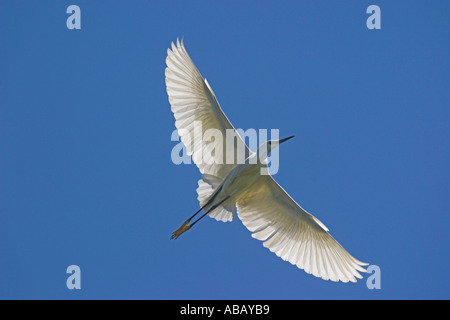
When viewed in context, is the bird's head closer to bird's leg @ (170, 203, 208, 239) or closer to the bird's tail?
the bird's tail

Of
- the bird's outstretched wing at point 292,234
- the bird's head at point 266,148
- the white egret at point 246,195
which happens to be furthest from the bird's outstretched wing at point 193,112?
the bird's outstretched wing at point 292,234

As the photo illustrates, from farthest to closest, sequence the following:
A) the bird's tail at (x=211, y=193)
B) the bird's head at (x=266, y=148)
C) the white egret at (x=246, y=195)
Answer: the bird's tail at (x=211, y=193), the white egret at (x=246, y=195), the bird's head at (x=266, y=148)

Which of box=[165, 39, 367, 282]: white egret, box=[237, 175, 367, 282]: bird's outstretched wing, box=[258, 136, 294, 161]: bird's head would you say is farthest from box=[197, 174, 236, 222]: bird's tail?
box=[258, 136, 294, 161]: bird's head

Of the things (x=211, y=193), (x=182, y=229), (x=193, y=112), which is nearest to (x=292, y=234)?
(x=211, y=193)

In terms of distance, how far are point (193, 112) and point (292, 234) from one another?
9.46ft

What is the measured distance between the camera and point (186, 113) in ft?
43.5

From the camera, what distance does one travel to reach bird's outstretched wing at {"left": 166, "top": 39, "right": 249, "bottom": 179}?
43.2 feet

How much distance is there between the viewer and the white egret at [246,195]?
43.0 ft

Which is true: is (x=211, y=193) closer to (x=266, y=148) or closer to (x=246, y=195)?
(x=246, y=195)

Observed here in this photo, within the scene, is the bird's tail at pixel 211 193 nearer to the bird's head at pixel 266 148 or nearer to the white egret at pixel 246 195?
the white egret at pixel 246 195

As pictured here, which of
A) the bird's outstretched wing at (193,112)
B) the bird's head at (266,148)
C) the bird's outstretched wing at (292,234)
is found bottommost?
the bird's outstretched wing at (292,234)

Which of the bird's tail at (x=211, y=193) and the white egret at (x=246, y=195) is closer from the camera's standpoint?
the white egret at (x=246, y=195)

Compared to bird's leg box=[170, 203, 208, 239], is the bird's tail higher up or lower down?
higher up
